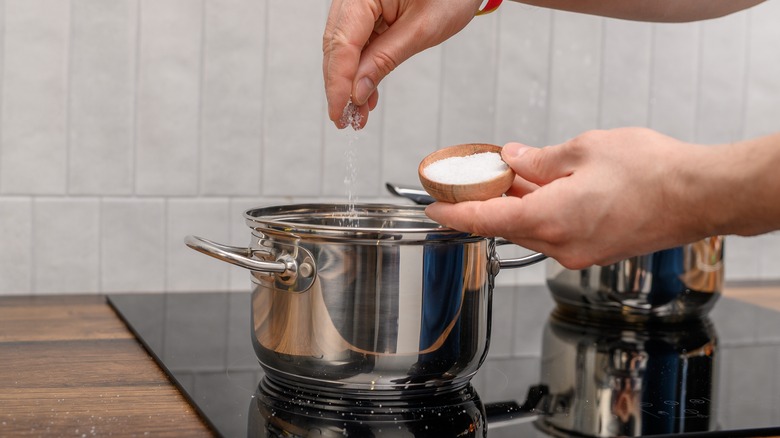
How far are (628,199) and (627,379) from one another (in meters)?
0.27

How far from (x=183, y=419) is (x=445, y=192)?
0.28m

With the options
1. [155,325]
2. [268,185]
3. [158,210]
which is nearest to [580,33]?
[268,185]

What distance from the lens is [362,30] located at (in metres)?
0.79

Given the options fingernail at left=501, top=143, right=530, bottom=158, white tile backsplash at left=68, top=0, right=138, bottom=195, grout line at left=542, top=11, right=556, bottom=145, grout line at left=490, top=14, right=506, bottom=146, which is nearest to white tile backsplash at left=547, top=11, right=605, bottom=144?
grout line at left=542, top=11, right=556, bottom=145

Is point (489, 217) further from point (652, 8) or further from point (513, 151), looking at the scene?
point (652, 8)

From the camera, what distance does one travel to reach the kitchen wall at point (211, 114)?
48.6 inches

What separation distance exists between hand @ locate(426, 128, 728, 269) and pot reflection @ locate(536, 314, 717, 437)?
5.5 inches

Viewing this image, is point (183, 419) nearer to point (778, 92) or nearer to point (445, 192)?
point (445, 192)

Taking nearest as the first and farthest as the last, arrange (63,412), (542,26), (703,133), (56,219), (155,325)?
(63,412) < (155,325) < (56,219) < (542,26) < (703,133)

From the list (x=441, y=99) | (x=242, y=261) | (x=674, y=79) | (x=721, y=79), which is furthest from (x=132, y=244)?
(x=721, y=79)

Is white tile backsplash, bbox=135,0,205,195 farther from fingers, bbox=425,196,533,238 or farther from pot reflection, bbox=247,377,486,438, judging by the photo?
fingers, bbox=425,196,533,238

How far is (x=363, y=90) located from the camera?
→ 81 centimetres

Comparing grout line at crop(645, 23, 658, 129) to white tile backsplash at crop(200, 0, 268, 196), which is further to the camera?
grout line at crop(645, 23, 658, 129)

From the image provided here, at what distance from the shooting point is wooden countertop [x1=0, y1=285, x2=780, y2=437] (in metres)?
0.67
